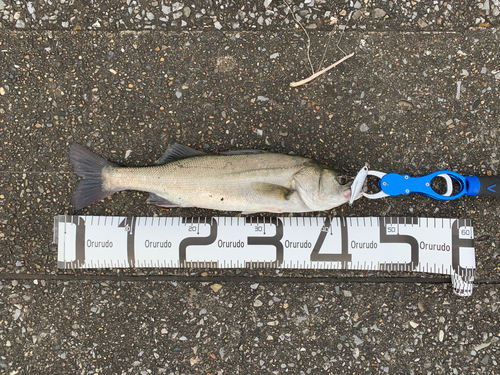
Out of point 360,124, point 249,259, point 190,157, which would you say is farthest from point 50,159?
point 360,124

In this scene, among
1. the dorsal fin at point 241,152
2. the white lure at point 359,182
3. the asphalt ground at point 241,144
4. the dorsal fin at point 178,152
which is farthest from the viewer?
the asphalt ground at point 241,144

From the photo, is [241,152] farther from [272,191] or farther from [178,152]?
[178,152]

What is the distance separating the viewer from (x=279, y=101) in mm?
3406

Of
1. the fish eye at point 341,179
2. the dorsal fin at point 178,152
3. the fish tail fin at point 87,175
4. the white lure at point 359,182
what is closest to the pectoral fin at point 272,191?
the fish eye at point 341,179

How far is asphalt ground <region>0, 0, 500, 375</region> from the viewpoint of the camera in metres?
3.36

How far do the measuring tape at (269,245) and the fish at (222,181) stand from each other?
1.11 ft

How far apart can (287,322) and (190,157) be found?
2.15 meters

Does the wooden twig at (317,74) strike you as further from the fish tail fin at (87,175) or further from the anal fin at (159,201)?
the fish tail fin at (87,175)

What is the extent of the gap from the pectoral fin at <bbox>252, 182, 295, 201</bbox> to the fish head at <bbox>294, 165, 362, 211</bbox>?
0.11 meters

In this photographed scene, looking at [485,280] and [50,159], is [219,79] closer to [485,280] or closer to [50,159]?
[50,159]

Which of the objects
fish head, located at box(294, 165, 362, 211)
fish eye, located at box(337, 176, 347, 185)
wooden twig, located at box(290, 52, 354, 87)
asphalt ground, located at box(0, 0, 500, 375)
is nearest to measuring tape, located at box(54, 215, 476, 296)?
asphalt ground, located at box(0, 0, 500, 375)

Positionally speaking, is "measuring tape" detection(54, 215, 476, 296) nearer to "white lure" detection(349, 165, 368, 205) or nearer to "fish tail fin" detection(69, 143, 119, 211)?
"fish tail fin" detection(69, 143, 119, 211)

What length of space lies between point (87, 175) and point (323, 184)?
8.27 feet

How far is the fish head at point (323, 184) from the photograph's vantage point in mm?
2963
